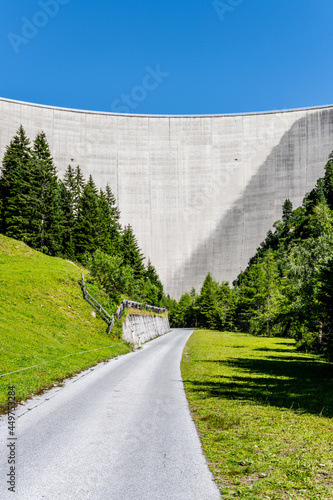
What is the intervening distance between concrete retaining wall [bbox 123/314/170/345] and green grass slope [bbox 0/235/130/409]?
3.30 meters

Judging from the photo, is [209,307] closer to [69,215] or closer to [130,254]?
[130,254]

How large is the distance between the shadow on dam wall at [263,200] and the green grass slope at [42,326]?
77535 millimetres

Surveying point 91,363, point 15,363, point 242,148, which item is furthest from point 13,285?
point 242,148

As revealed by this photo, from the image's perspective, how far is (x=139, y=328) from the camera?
4697 cm

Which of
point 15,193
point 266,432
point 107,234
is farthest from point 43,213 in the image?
point 266,432

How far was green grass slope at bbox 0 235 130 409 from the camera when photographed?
53.6 feet

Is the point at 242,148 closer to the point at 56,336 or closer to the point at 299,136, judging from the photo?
the point at 299,136

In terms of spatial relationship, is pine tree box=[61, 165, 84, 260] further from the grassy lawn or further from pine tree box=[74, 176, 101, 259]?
the grassy lawn

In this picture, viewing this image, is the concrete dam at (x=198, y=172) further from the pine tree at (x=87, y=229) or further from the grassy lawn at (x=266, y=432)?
the grassy lawn at (x=266, y=432)

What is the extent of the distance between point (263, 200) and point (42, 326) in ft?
356

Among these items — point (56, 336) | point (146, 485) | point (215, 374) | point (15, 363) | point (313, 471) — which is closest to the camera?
point (146, 485)

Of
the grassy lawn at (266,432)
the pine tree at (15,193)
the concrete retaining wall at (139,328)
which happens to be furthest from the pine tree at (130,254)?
the grassy lawn at (266,432)

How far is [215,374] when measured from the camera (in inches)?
779

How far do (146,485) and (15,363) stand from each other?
12279 mm
